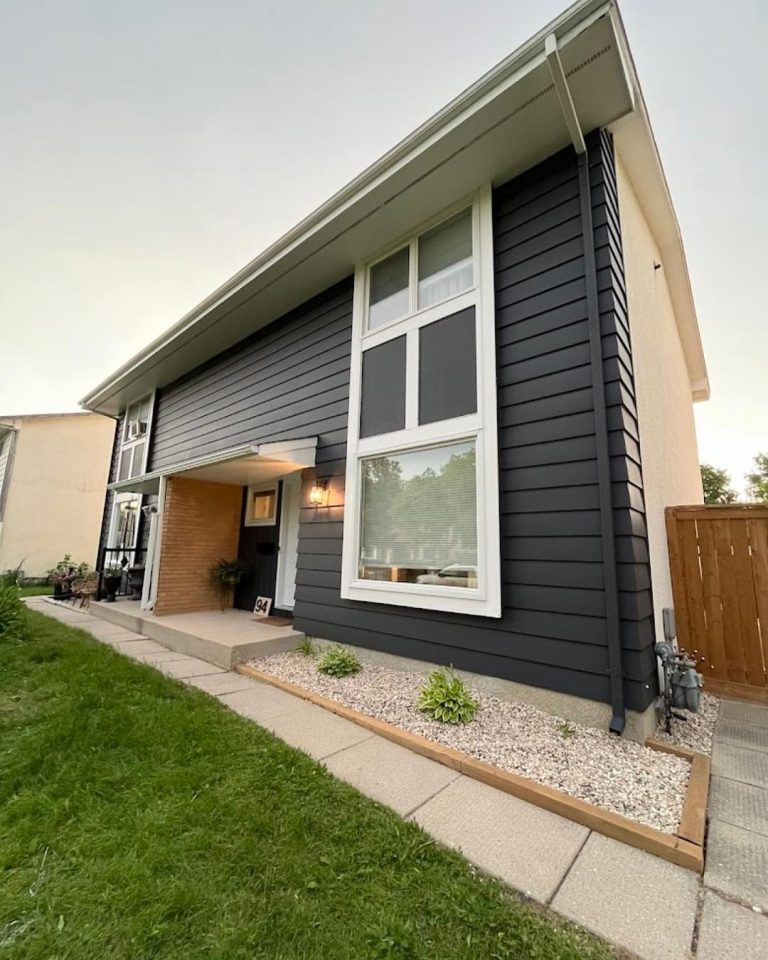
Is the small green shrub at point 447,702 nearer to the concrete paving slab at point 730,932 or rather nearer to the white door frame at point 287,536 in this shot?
the concrete paving slab at point 730,932

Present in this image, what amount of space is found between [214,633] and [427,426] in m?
3.73

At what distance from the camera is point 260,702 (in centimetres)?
359

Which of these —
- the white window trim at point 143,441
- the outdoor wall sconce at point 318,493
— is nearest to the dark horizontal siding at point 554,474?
the outdoor wall sconce at point 318,493

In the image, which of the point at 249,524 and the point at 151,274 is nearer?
the point at 249,524

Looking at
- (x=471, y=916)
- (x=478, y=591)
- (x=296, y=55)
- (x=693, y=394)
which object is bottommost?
(x=471, y=916)

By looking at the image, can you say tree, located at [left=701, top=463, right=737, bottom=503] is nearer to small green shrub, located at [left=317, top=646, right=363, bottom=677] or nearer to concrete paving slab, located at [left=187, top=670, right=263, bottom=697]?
small green shrub, located at [left=317, top=646, right=363, bottom=677]

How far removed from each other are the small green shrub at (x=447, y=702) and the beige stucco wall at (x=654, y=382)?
1.84 metres

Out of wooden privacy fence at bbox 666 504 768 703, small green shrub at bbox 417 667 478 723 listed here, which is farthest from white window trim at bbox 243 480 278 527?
wooden privacy fence at bbox 666 504 768 703

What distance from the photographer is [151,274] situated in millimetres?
10203

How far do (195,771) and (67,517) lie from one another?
614 inches

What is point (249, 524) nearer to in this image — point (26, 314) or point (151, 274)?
point (151, 274)

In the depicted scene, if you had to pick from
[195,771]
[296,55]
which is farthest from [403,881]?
[296,55]

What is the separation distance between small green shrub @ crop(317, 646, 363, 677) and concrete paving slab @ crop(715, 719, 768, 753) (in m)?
3.10

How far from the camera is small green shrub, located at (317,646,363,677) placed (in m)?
4.25
